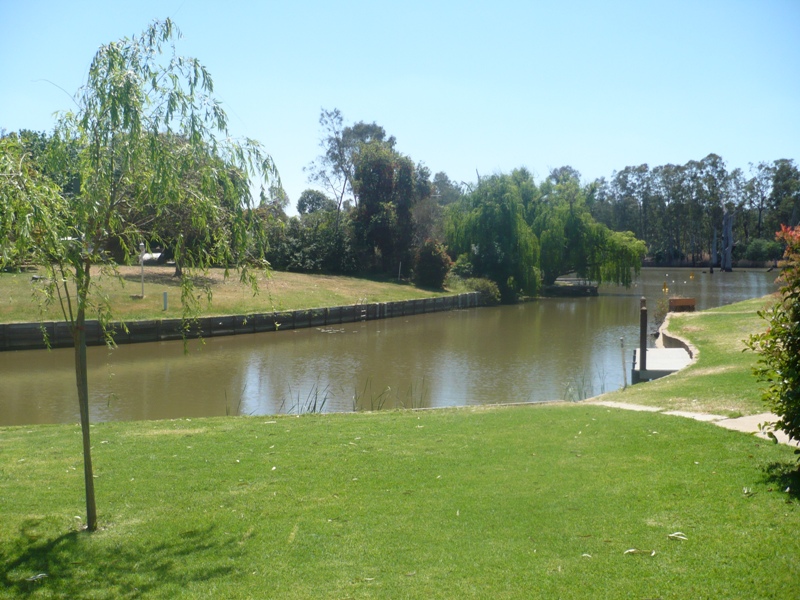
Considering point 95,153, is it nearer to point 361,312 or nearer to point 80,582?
point 80,582

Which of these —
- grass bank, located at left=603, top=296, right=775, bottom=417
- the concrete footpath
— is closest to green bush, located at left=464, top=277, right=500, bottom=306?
grass bank, located at left=603, top=296, right=775, bottom=417

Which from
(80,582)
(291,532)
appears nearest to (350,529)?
(291,532)

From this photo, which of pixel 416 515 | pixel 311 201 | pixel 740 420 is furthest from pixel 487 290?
pixel 416 515

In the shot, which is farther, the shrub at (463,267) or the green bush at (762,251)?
the green bush at (762,251)

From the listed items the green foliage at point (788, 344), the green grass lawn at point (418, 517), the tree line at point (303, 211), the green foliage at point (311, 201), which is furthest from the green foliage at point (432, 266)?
the green foliage at point (788, 344)

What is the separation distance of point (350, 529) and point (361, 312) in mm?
35412

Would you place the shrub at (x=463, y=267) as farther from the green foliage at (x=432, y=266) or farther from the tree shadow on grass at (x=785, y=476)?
the tree shadow on grass at (x=785, y=476)

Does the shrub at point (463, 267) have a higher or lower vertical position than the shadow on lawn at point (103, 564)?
higher

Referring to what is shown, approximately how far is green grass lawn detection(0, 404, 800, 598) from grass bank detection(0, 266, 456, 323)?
14476 millimetres

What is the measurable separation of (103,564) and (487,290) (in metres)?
47.0

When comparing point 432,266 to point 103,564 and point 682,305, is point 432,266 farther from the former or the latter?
point 103,564

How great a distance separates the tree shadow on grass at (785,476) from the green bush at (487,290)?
4491 centimetres

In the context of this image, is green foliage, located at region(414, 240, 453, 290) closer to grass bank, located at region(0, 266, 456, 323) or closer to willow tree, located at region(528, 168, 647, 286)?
A: grass bank, located at region(0, 266, 456, 323)

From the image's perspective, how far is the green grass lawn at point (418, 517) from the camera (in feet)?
16.9
